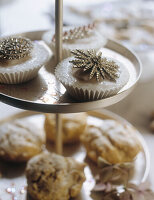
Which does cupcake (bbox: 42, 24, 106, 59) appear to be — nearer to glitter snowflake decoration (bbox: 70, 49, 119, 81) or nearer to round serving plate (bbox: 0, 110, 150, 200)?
glitter snowflake decoration (bbox: 70, 49, 119, 81)

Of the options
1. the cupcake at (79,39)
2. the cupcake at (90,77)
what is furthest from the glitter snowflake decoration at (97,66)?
the cupcake at (79,39)

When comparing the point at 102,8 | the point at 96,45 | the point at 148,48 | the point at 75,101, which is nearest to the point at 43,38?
the point at 96,45

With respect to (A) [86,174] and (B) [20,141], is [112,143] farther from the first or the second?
(B) [20,141]

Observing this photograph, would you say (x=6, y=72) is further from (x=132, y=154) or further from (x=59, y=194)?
(x=132, y=154)

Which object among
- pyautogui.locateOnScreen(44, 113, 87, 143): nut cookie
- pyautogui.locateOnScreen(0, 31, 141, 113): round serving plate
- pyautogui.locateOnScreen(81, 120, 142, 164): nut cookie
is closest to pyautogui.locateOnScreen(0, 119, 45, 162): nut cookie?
pyautogui.locateOnScreen(44, 113, 87, 143): nut cookie

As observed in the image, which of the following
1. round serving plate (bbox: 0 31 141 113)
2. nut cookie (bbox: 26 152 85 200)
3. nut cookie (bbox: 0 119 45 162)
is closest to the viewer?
round serving plate (bbox: 0 31 141 113)

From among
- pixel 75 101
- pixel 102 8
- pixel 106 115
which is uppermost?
pixel 75 101

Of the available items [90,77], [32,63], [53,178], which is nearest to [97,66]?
[90,77]

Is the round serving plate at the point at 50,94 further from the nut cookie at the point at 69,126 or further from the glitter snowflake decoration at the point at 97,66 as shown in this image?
the nut cookie at the point at 69,126
